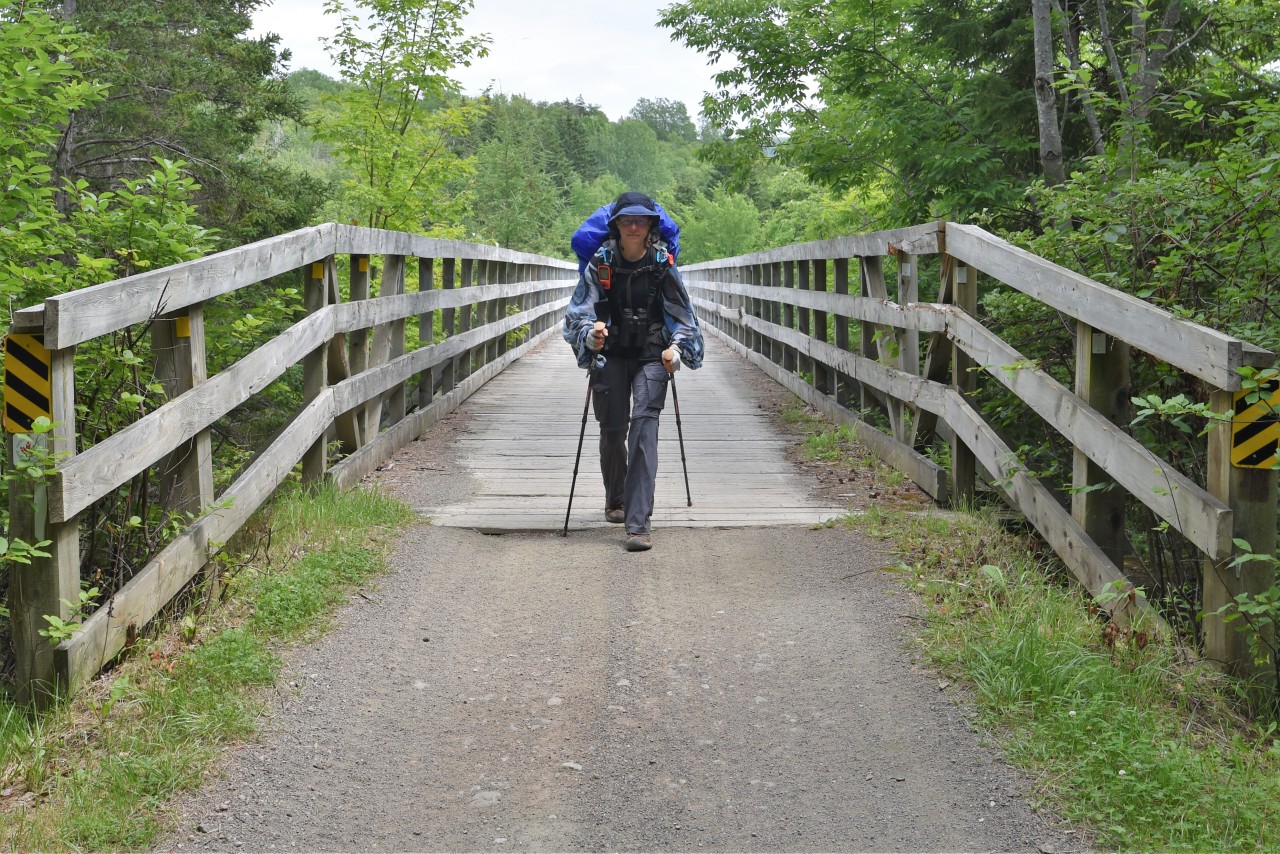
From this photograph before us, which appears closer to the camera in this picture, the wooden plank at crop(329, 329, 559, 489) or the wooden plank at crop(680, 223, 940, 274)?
the wooden plank at crop(680, 223, 940, 274)

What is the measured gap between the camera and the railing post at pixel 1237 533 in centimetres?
376

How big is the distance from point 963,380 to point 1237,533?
306 centimetres

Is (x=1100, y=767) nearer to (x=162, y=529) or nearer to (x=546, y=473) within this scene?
Result: (x=162, y=529)

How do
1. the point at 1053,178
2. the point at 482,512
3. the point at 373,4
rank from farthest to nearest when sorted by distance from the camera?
1. the point at 373,4
2. the point at 1053,178
3. the point at 482,512

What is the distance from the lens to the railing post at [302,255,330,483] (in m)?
6.69

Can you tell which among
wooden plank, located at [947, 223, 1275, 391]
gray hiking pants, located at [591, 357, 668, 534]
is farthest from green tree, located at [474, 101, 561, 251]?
wooden plank, located at [947, 223, 1275, 391]

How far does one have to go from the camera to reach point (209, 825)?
3176mm

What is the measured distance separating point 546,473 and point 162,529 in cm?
407

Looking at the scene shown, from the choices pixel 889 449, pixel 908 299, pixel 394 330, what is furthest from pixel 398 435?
pixel 908 299

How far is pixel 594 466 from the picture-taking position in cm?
871

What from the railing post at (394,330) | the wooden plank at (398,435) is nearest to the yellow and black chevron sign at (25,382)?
the wooden plank at (398,435)

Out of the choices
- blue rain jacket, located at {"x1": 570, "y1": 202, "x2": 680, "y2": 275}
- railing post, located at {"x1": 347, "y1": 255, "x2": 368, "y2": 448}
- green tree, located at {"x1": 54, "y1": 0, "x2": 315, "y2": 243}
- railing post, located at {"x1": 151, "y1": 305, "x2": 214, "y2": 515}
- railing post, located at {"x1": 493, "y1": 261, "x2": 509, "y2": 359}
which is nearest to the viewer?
railing post, located at {"x1": 151, "y1": 305, "x2": 214, "y2": 515}

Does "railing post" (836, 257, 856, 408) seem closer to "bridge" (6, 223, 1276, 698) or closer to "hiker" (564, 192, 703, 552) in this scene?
"bridge" (6, 223, 1276, 698)

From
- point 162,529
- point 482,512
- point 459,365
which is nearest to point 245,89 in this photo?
point 459,365
